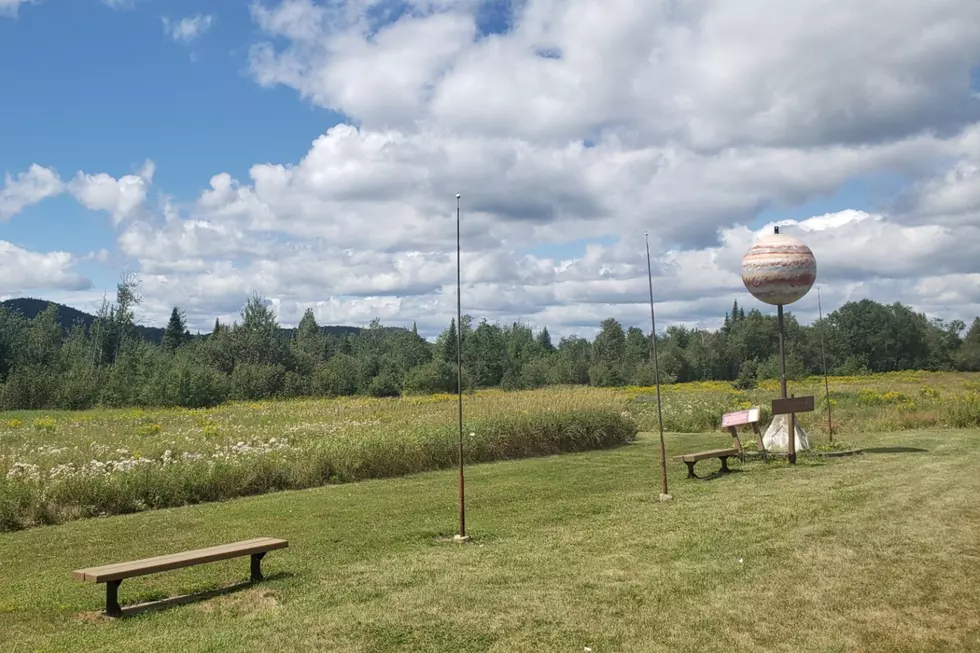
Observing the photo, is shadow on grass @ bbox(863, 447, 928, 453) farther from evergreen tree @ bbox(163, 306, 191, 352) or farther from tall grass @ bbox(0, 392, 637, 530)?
evergreen tree @ bbox(163, 306, 191, 352)

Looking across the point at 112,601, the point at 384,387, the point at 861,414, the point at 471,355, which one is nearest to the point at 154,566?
the point at 112,601

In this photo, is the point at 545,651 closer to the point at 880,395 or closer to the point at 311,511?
the point at 311,511

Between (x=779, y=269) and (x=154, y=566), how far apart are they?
14559 millimetres

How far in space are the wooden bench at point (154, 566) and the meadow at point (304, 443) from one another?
573cm

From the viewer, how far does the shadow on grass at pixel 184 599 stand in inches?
281

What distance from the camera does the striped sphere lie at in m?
17.7

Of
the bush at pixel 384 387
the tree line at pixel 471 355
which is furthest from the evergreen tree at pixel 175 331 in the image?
the bush at pixel 384 387

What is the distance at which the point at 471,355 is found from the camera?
9812 centimetres

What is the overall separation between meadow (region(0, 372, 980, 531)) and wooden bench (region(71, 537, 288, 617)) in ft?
18.8

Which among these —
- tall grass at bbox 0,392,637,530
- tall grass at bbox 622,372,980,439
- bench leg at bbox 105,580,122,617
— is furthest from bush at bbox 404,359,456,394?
bench leg at bbox 105,580,122,617

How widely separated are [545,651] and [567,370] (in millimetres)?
84681

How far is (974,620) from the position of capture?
6.24 meters

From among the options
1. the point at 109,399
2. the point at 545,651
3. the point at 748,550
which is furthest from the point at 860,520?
the point at 109,399

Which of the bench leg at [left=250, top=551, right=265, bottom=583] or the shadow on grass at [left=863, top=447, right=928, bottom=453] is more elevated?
the shadow on grass at [left=863, top=447, right=928, bottom=453]
